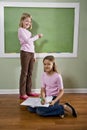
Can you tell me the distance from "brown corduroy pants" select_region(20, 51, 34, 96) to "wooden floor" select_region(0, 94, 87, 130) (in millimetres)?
335

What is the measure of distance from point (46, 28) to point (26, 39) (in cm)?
45

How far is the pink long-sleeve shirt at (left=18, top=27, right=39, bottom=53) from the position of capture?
10.9 ft

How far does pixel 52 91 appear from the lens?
2.90 m

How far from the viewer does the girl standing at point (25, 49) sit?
10.9 ft

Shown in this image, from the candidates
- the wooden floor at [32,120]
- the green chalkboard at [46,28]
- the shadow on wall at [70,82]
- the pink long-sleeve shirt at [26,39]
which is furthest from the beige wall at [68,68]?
the wooden floor at [32,120]

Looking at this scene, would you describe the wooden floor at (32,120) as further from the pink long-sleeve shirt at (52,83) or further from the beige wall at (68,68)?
the beige wall at (68,68)

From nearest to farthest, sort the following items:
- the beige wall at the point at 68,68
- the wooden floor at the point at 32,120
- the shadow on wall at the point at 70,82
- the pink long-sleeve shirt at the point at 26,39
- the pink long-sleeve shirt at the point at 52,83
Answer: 1. the wooden floor at the point at 32,120
2. the pink long-sleeve shirt at the point at 52,83
3. the pink long-sleeve shirt at the point at 26,39
4. the beige wall at the point at 68,68
5. the shadow on wall at the point at 70,82

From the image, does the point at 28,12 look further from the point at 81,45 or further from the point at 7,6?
the point at 81,45

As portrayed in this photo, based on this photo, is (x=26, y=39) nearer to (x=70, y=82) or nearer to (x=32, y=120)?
(x=70, y=82)

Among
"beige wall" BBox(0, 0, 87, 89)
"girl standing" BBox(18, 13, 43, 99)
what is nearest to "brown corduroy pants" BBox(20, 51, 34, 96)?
"girl standing" BBox(18, 13, 43, 99)

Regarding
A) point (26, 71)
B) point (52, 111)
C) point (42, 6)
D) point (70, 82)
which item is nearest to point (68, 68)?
point (70, 82)

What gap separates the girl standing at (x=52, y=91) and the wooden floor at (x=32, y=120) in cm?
7

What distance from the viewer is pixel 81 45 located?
3695 mm

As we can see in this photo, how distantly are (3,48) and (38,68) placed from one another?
61cm
